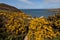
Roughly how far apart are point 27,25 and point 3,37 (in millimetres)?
1116

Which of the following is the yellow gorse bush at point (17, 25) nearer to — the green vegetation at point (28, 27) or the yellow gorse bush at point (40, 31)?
the green vegetation at point (28, 27)

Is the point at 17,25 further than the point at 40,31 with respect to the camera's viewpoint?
Yes

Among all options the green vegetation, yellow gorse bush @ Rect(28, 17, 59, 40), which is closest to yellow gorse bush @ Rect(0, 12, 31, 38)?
the green vegetation

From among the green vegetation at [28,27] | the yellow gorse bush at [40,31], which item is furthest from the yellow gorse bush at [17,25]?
the yellow gorse bush at [40,31]

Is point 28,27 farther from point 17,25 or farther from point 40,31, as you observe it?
point 40,31

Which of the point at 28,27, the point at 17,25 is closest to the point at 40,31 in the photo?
the point at 28,27

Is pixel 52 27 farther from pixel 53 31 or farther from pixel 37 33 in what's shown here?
pixel 37 33

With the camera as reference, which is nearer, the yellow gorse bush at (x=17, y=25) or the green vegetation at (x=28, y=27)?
the green vegetation at (x=28, y=27)

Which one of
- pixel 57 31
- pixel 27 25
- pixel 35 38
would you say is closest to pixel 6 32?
pixel 27 25

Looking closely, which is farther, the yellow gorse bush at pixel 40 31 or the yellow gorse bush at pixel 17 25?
the yellow gorse bush at pixel 17 25

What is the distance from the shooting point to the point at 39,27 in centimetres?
825

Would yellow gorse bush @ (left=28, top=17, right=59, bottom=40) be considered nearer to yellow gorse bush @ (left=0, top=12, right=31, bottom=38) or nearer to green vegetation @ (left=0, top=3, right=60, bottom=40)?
green vegetation @ (left=0, top=3, right=60, bottom=40)

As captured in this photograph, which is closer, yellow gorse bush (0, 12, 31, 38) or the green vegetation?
the green vegetation

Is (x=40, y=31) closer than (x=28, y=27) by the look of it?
Yes
